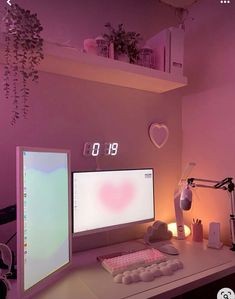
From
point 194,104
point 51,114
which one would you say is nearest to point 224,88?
point 194,104

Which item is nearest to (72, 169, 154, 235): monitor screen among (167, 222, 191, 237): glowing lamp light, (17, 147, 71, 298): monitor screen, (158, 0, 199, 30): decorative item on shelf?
(17, 147, 71, 298): monitor screen

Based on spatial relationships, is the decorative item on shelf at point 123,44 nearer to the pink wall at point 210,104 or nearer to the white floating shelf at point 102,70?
the white floating shelf at point 102,70

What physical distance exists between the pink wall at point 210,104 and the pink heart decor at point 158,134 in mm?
201

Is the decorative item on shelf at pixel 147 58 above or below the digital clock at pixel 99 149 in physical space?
above

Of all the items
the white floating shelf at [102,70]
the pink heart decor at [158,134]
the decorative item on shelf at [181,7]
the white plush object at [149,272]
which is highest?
the decorative item on shelf at [181,7]

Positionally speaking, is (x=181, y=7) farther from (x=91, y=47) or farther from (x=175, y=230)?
(x=175, y=230)

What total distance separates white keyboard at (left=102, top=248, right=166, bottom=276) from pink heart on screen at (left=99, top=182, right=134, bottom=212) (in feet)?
0.94

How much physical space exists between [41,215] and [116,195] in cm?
57

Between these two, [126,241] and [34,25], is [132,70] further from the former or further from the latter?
[126,241]

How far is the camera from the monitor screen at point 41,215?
930mm

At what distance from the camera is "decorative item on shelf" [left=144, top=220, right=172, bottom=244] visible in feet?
5.55

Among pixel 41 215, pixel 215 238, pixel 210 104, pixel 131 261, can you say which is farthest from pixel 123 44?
pixel 215 238

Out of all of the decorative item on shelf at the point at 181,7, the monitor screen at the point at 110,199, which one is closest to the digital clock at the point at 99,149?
the monitor screen at the point at 110,199

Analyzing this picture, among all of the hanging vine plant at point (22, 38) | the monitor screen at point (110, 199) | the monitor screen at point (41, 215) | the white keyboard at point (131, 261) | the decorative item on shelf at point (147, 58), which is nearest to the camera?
the monitor screen at point (41, 215)
